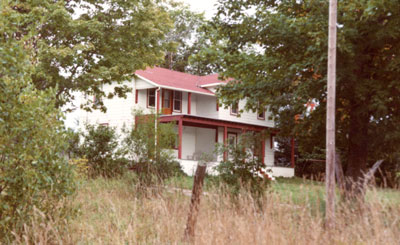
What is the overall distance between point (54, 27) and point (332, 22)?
12523mm

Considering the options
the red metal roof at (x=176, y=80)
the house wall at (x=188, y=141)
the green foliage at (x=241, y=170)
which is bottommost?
the green foliage at (x=241, y=170)

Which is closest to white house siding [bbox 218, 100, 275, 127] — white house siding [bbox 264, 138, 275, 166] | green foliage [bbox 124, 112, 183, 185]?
white house siding [bbox 264, 138, 275, 166]

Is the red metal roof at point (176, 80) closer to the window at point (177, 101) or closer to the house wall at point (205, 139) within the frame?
the window at point (177, 101)

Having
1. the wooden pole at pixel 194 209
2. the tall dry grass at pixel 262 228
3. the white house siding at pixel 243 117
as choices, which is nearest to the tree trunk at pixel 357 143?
the tall dry grass at pixel 262 228

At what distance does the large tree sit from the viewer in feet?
36.7

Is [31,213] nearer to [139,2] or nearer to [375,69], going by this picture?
[375,69]

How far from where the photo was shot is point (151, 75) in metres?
29.8

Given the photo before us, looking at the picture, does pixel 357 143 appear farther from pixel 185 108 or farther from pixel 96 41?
pixel 185 108

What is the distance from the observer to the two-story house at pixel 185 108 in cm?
2900

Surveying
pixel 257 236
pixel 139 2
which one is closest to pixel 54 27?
pixel 139 2

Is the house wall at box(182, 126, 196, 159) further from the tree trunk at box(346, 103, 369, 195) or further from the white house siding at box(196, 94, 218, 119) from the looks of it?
the tree trunk at box(346, 103, 369, 195)

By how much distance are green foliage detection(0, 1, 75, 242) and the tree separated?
1137 centimetres

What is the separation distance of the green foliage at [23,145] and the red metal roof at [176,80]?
21944mm

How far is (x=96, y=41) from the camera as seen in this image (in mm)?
19391
